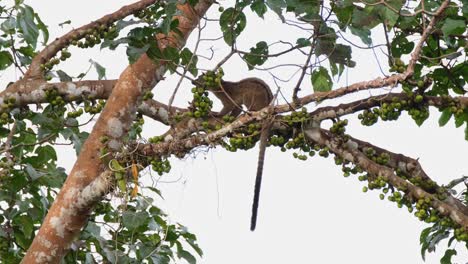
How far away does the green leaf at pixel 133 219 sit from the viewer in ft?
13.9

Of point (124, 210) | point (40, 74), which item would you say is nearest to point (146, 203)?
point (124, 210)

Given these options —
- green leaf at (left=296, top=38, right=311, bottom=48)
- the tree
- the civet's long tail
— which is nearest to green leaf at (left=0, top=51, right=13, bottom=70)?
the tree

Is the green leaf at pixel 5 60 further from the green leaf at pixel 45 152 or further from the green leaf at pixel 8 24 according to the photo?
the green leaf at pixel 45 152

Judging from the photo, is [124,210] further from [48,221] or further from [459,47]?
[459,47]

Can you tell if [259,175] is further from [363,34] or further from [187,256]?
[363,34]

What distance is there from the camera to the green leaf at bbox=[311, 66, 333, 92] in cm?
447

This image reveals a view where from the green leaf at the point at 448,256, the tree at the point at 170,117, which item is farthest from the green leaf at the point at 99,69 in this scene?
the green leaf at the point at 448,256

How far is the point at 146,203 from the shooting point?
4758mm

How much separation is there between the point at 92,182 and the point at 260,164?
3.07 ft

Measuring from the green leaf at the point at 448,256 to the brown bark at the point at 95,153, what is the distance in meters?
1.75

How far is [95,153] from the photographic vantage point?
462cm

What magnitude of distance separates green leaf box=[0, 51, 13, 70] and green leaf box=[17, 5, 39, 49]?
0.50 m

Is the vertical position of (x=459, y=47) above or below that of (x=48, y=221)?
above

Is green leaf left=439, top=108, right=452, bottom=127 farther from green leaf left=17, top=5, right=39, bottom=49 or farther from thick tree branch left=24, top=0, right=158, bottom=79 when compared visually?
green leaf left=17, top=5, right=39, bottom=49
